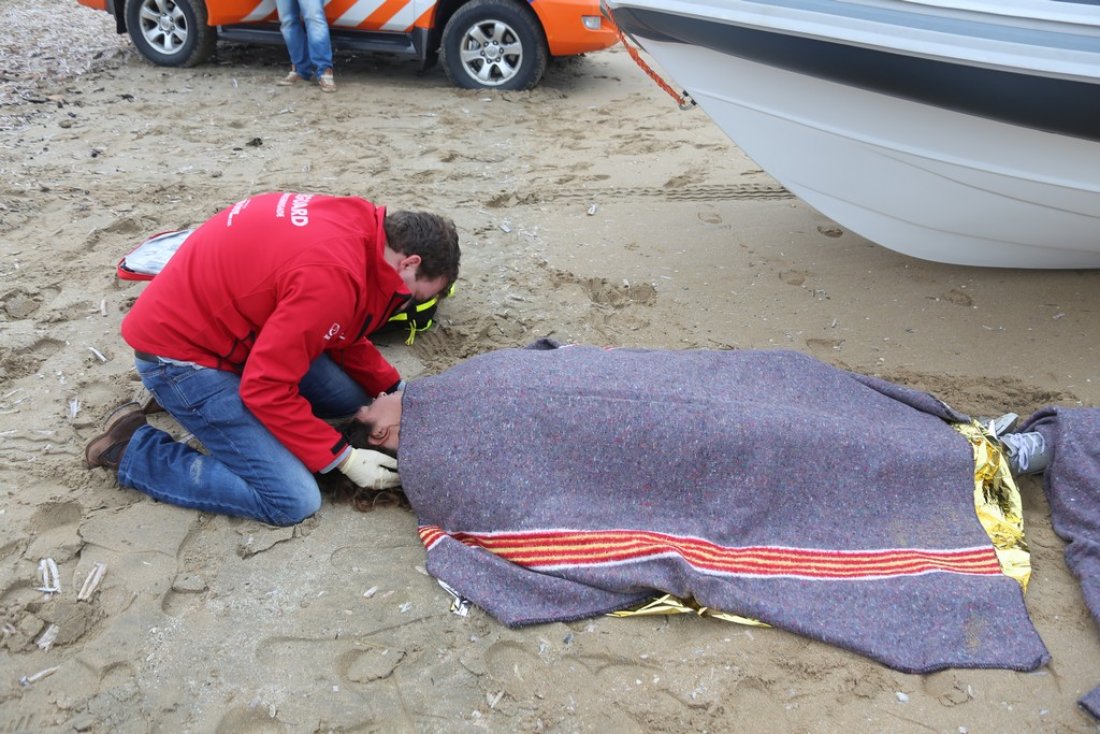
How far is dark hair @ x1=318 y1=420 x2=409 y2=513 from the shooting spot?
2682 mm

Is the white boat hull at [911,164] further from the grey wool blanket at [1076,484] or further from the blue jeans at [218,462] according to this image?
the blue jeans at [218,462]

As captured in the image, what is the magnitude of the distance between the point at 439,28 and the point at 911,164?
4.22m

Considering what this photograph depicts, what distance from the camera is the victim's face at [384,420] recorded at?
270 centimetres

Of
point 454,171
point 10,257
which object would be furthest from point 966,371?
point 10,257

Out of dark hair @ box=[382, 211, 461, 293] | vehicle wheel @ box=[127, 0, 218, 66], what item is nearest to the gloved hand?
dark hair @ box=[382, 211, 461, 293]

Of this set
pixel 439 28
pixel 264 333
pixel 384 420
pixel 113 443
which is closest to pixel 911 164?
pixel 384 420

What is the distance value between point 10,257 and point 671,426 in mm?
3345

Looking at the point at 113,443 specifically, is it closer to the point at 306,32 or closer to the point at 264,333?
the point at 264,333

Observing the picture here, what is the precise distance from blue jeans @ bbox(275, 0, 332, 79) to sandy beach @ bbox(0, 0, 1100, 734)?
33cm

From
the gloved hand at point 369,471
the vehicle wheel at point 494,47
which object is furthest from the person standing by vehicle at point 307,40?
the gloved hand at point 369,471

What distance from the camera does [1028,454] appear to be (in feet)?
8.84

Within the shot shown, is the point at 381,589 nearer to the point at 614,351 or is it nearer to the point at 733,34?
the point at 614,351

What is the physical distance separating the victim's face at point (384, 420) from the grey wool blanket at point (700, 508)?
0.32 ft

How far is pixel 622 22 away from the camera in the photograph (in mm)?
3648
